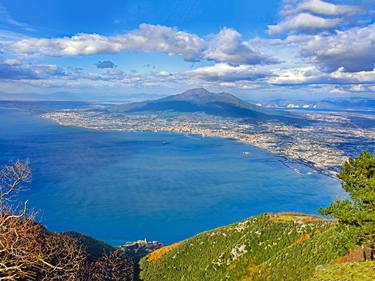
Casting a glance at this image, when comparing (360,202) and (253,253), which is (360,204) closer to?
(360,202)

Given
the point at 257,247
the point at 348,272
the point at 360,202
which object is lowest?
the point at 257,247

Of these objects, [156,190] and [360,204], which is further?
[156,190]

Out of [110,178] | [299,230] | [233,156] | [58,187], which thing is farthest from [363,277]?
[233,156]

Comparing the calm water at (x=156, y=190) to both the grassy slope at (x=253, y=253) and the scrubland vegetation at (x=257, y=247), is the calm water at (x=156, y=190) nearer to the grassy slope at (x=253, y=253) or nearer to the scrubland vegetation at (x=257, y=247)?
the scrubland vegetation at (x=257, y=247)

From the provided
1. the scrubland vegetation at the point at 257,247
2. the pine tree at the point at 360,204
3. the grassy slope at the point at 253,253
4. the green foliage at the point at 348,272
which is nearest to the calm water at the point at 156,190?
the scrubland vegetation at the point at 257,247

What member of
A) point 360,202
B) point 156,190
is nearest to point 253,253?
point 360,202

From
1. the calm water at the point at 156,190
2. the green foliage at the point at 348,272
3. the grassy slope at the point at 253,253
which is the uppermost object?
the green foliage at the point at 348,272
